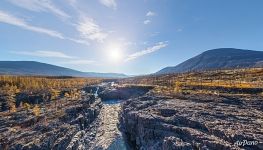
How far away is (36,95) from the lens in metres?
138

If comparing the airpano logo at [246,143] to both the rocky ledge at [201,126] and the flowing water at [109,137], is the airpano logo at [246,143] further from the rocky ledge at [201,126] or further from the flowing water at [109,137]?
the flowing water at [109,137]

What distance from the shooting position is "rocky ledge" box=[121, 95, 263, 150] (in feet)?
147

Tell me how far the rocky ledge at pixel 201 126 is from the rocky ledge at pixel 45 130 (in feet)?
51.3

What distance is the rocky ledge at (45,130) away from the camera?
2347 inches

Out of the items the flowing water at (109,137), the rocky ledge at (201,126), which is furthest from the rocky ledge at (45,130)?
the rocky ledge at (201,126)

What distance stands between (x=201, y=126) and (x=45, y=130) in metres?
41.2

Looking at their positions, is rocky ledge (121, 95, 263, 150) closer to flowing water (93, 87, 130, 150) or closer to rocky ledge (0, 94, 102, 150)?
flowing water (93, 87, 130, 150)

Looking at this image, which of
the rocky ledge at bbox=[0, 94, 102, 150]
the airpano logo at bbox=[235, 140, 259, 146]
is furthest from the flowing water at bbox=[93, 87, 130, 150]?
the airpano logo at bbox=[235, 140, 259, 146]

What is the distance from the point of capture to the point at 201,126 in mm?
54188

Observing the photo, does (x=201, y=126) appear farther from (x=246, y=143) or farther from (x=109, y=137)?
(x=109, y=137)

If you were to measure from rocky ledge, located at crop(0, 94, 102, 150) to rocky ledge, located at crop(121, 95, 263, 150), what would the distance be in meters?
15.6

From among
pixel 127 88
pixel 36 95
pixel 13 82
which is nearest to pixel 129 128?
pixel 36 95

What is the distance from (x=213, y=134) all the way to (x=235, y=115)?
13.8 metres

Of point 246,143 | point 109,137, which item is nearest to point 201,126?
point 246,143
